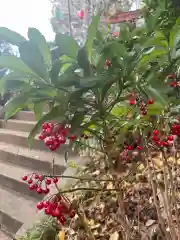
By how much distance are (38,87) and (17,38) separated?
0.11 metres

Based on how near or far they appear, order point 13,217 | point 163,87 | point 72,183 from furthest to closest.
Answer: point 13,217 → point 72,183 → point 163,87

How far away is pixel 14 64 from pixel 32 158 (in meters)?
1.66

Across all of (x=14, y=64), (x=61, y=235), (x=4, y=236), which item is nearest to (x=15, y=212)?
(x=4, y=236)

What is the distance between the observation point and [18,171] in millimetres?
2053

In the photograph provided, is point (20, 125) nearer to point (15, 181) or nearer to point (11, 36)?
point (15, 181)

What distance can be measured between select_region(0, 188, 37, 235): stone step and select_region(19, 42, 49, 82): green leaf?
1.30 meters

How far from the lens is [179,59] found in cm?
65

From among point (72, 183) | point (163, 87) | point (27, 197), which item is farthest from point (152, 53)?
point (27, 197)

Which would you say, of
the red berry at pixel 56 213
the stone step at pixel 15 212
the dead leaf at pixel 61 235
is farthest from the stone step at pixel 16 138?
the red berry at pixel 56 213

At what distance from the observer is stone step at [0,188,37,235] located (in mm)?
1580

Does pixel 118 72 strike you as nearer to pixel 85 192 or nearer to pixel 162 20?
pixel 162 20

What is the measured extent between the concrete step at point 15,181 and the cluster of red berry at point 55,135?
1.34m

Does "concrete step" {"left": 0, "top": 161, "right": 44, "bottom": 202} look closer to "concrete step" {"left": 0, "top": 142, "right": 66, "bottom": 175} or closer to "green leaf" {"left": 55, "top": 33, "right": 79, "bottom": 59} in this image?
"concrete step" {"left": 0, "top": 142, "right": 66, "bottom": 175}

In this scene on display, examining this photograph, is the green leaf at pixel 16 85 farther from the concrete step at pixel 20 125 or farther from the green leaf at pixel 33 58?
the concrete step at pixel 20 125
